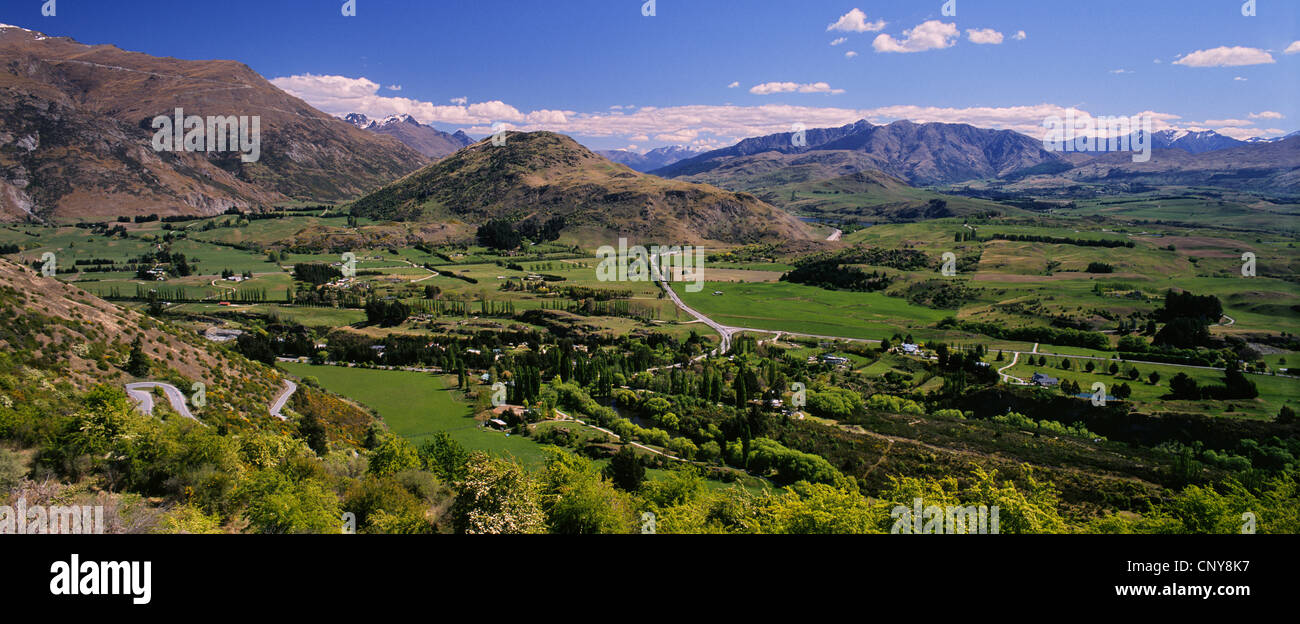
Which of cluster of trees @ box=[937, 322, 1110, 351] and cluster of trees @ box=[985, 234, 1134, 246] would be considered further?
cluster of trees @ box=[985, 234, 1134, 246]

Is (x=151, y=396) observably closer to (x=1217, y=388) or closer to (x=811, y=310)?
(x=1217, y=388)

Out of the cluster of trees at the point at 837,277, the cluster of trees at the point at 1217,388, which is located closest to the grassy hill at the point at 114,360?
the cluster of trees at the point at 1217,388

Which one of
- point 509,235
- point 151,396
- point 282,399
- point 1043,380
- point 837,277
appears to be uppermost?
point 509,235

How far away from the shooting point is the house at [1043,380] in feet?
224

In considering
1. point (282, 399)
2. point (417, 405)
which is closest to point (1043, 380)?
point (417, 405)

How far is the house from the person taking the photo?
6825cm

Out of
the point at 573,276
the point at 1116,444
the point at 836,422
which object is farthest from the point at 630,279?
the point at 1116,444

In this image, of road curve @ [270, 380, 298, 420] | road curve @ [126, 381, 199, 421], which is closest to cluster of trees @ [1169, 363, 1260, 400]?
road curve @ [270, 380, 298, 420]

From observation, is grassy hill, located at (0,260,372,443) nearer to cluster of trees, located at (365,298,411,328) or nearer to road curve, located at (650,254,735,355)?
cluster of trees, located at (365,298,411,328)

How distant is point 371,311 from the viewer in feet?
334

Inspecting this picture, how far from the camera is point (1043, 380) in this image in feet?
227

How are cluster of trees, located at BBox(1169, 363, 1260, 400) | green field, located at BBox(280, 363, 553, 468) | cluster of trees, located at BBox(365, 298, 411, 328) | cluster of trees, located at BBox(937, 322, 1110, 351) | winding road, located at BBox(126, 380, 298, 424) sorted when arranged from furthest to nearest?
cluster of trees, located at BBox(365, 298, 411, 328) → cluster of trees, located at BBox(937, 322, 1110, 351) → cluster of trees, located at BBox(1169, 363, 1260, 400) → green field, located at BBox(280, 363, 553, 468) → winding road, located at BBox(126, 380, 298, 424)

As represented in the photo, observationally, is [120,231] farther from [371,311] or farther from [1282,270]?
[1282,270]

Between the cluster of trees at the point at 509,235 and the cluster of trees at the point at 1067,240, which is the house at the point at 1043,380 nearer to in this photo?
the cluster of trees at the point at 1067,240
